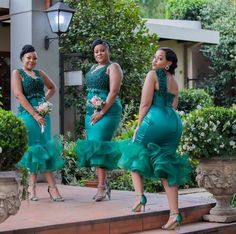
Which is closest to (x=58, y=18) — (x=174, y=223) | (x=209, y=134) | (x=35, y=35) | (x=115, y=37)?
(x=35, y=35)

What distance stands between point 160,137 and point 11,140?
5.55 feet

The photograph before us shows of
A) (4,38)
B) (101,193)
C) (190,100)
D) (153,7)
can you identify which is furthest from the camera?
(153,7)

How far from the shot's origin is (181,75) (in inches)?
679

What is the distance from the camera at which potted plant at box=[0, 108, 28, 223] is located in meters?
4.36

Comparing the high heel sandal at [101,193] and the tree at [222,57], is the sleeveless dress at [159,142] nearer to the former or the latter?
the high heel sandal at [101,193]

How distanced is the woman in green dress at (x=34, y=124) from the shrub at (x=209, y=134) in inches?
59.4

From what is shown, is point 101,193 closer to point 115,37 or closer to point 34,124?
point 34,124

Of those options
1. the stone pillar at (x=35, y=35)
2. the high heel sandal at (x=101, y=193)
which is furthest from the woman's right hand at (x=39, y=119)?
the stone pillar at (x=35, y=35)

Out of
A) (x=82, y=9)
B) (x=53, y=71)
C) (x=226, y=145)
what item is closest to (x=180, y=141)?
(x=226, y=145)

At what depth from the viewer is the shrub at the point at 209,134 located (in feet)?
19.7

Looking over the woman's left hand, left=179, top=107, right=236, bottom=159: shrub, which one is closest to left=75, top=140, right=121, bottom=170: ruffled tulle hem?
the woman's left hand

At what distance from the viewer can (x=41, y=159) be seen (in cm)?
640

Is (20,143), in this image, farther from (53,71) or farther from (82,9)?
(82,9)

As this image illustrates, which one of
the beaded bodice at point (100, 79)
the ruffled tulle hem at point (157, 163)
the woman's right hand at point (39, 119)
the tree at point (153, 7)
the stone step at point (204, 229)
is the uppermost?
the tree at point (153, 7)
